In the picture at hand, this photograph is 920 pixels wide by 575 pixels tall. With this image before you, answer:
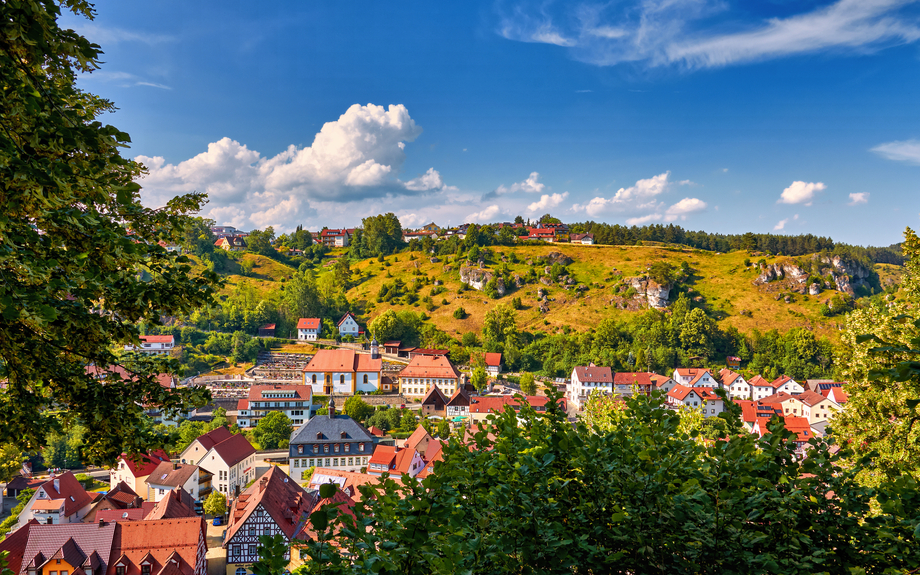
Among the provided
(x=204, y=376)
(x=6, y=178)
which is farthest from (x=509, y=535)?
(x=204, y=376)

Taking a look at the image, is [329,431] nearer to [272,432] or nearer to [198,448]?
[272,432]

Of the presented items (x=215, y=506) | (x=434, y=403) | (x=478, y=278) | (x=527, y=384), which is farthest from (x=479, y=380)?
(x=478, y=278)

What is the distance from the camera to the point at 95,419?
640 cm

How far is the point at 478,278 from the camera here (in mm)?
112562

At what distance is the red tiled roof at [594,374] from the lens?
234ft

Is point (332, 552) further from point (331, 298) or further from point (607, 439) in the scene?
point (331, 298)

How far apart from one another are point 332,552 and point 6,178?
496cm

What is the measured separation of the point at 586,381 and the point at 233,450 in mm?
49504

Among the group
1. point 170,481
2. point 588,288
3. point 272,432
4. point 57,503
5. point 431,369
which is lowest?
point 170,481

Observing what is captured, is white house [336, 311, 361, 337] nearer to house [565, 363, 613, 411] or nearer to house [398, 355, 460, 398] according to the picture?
house [398, 355, 460, 398]

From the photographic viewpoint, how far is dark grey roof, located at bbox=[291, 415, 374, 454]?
42.9m

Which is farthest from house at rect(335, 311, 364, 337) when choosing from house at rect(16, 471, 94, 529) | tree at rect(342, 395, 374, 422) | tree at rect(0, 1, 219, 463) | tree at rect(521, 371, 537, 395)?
tree at rect(0, 1, 219, 463)

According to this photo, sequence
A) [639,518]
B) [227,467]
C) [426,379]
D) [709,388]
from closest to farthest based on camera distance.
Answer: [639,518], [227,467], [709,388], [426,379]

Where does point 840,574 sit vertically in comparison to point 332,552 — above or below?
below
